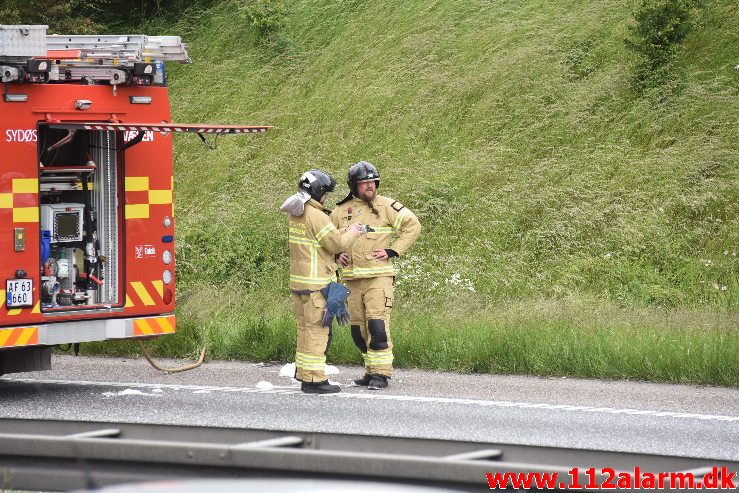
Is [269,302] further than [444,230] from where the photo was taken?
No

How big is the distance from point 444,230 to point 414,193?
0.96 meters

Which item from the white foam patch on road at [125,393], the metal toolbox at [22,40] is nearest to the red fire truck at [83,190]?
the metal toolbox at [22,40]

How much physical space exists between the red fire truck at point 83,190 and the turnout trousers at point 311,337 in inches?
51.8

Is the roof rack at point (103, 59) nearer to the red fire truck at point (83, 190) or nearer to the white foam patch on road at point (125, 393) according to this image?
the red fire truck at point (83, 190)

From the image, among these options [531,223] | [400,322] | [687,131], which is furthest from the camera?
[687,131]

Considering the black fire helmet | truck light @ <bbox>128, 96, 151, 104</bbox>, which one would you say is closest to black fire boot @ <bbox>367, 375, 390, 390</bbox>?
the black fire helmet

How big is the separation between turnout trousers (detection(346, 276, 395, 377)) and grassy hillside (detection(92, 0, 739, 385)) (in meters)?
1.15

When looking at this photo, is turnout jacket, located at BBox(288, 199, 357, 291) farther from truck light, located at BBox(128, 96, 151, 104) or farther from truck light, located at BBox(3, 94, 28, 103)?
truck light, located at BBox(3, 94, 28, 103)

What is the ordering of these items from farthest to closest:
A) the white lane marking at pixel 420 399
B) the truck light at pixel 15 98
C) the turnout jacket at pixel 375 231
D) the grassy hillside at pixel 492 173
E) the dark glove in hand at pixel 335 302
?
the grassy hillside at pixel 492 173
the turnout jacket at pixel 375 231
the dark glove in hand at pixel 335 302
the truck light at pixel 15 98
the white lane marking at pixel 420 399

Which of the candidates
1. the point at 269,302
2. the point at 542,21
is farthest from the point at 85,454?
the point at 542,21

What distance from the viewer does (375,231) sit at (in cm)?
999

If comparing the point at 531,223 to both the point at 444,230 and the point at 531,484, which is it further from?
the point at 531,484

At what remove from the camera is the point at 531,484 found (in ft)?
13.9

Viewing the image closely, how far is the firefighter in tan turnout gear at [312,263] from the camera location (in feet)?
31.0
